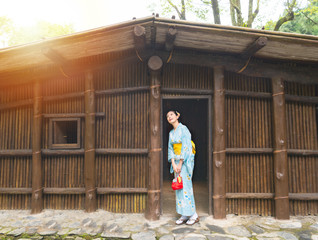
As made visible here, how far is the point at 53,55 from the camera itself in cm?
412

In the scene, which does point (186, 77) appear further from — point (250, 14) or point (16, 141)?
point (250, 14)

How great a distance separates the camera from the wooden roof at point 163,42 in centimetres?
375

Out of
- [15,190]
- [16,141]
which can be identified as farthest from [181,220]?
[16,141]

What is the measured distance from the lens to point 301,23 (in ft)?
49.2

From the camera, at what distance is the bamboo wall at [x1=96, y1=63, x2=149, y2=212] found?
457cm

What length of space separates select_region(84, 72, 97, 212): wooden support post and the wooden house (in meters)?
0.02

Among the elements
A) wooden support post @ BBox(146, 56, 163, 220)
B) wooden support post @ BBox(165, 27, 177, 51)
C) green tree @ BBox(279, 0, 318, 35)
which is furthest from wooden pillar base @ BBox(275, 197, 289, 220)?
green tree @ BBox(279, 0, 318, 35)

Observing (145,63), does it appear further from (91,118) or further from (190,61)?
(91,118)

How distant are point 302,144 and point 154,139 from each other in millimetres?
3304

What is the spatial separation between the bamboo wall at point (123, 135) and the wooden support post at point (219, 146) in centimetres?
143

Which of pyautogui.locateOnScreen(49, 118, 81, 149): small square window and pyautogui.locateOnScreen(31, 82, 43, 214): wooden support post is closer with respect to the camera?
pyautogui.locateOnScreen(31, 82, 43, 214): wooden support post

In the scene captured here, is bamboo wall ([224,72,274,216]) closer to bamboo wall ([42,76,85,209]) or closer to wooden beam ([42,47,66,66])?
bamboo wall ([42,76,85,209])

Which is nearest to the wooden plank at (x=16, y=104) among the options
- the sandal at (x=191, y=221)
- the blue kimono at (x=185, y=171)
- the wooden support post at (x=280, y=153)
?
the blue kimono at (x=185, y=171)

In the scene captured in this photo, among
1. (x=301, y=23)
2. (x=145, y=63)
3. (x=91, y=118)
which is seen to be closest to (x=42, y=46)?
(x=91, y=118)
